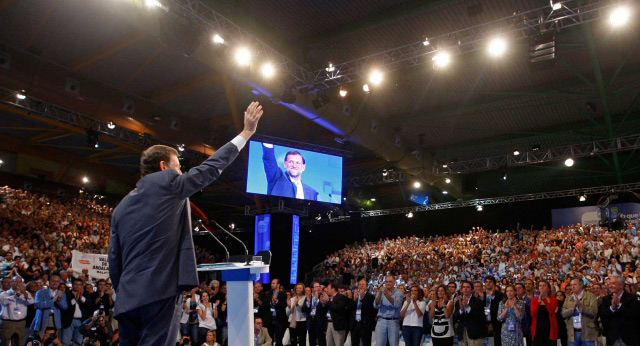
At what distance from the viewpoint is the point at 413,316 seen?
8.09m

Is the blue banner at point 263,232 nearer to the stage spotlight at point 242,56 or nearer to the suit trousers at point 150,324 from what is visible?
the stage spotlight at point 242,56

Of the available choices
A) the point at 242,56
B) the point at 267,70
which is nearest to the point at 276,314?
the point at 267,70

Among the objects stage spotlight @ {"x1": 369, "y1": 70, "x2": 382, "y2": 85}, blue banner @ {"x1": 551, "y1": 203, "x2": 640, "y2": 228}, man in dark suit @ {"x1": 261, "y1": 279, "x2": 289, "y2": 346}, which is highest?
stage spotlight @ {"x1": 369, "y1": 70, "x2": 382, "y2": 85}

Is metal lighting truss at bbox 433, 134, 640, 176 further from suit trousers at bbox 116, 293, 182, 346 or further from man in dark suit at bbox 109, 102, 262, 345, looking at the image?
suit trousers at bbox 116, 293, 182, 346

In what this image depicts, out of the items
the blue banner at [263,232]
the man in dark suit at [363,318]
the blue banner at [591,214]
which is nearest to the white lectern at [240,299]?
the man in dark suit at [363,318]

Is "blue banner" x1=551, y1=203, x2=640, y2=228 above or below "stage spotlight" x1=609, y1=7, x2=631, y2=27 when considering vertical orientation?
below

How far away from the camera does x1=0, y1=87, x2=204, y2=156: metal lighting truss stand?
10.3m

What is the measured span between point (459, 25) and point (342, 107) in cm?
319

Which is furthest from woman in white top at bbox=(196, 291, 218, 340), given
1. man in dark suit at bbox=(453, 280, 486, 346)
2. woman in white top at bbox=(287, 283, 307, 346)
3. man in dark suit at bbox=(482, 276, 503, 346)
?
man in dark suit at bbox=(482, 276, 503, 346)

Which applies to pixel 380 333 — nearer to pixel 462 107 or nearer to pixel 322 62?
pixel 322 62

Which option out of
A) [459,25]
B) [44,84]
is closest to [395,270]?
[459,25]

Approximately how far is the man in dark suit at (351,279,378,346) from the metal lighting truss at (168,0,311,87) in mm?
4318

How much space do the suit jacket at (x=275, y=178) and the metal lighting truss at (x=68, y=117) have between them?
2583mm

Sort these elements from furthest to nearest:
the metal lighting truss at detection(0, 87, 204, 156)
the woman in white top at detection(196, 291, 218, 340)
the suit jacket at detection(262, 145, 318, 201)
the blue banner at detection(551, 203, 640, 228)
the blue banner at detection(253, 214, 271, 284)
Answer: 1. the blue banner at detection(551, 203, 640, 228)
2. the blue banner at detection(253, 214, 271, 284)
3. the suit jacket at detection(262, 145, 318, 201)
4. the metal lighting truss at detection(0, 87, 204, 156)
5. the woman in white top at detection(196, 291, 218, 340)
